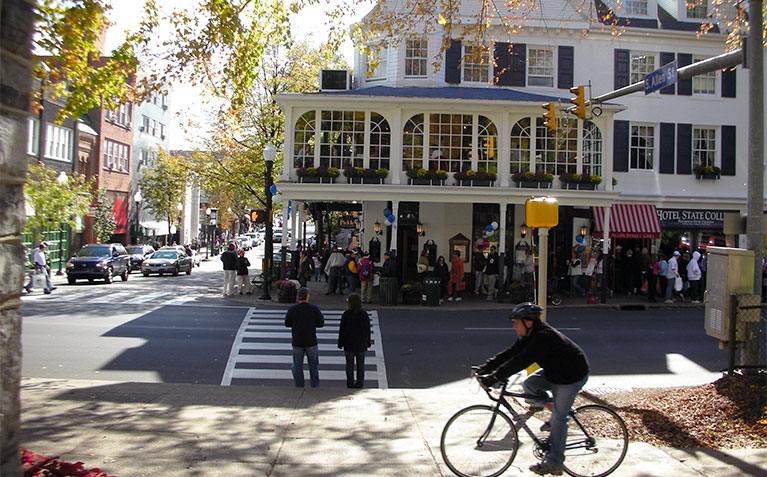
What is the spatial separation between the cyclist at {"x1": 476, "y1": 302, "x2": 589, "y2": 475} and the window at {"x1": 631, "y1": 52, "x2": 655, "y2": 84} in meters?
24.7

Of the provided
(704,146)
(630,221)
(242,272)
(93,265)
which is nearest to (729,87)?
(704,146)

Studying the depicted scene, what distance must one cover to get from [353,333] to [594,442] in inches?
200

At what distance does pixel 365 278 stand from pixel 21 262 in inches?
680

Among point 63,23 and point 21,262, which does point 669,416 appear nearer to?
point 21,262

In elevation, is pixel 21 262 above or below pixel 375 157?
below

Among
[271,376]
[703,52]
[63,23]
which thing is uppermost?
[703,52]

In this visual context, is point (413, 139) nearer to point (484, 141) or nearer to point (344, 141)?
point (344, 141)

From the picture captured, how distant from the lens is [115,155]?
1756 inches

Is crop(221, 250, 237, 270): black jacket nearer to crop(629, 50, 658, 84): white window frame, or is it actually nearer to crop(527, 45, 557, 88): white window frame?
crop(527, 45, 557, 88): white window frame

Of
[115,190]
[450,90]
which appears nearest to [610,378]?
[450,90]

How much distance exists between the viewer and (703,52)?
27312 millimetres

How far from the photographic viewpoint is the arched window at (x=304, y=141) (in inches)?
917

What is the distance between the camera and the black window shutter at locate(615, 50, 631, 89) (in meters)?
26.7

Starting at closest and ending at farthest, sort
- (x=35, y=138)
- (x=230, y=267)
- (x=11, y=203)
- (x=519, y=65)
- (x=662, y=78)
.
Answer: (x=11, y=203), (x=662, y=78), (x=230, y=267), (x=519, y=65), (x=35, y=138)
